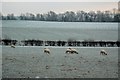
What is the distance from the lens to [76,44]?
153 ft

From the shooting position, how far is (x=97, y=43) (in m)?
47.3

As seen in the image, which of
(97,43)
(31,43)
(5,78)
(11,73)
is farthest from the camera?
(97,43)

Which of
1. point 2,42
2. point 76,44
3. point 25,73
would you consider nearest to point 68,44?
point 76,44

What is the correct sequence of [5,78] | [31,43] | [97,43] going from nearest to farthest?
[5,78] → [31,43] → [97,43]

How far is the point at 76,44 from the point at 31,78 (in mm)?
32984

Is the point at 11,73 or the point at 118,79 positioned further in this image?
the point at 11,73

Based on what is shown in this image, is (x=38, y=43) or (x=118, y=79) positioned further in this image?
(x=38, y=43)

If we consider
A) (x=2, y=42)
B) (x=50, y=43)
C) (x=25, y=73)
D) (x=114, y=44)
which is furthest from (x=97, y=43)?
(x=25, y=73)

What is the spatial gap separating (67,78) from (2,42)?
1228 inches

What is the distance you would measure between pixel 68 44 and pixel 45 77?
105ft

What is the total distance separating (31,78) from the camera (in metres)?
13.8

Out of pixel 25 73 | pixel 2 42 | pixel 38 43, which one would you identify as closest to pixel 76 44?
pixel 38 43

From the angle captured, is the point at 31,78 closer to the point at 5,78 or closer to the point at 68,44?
the point at 5,78

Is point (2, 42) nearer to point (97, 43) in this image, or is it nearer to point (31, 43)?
point (31, 43)
